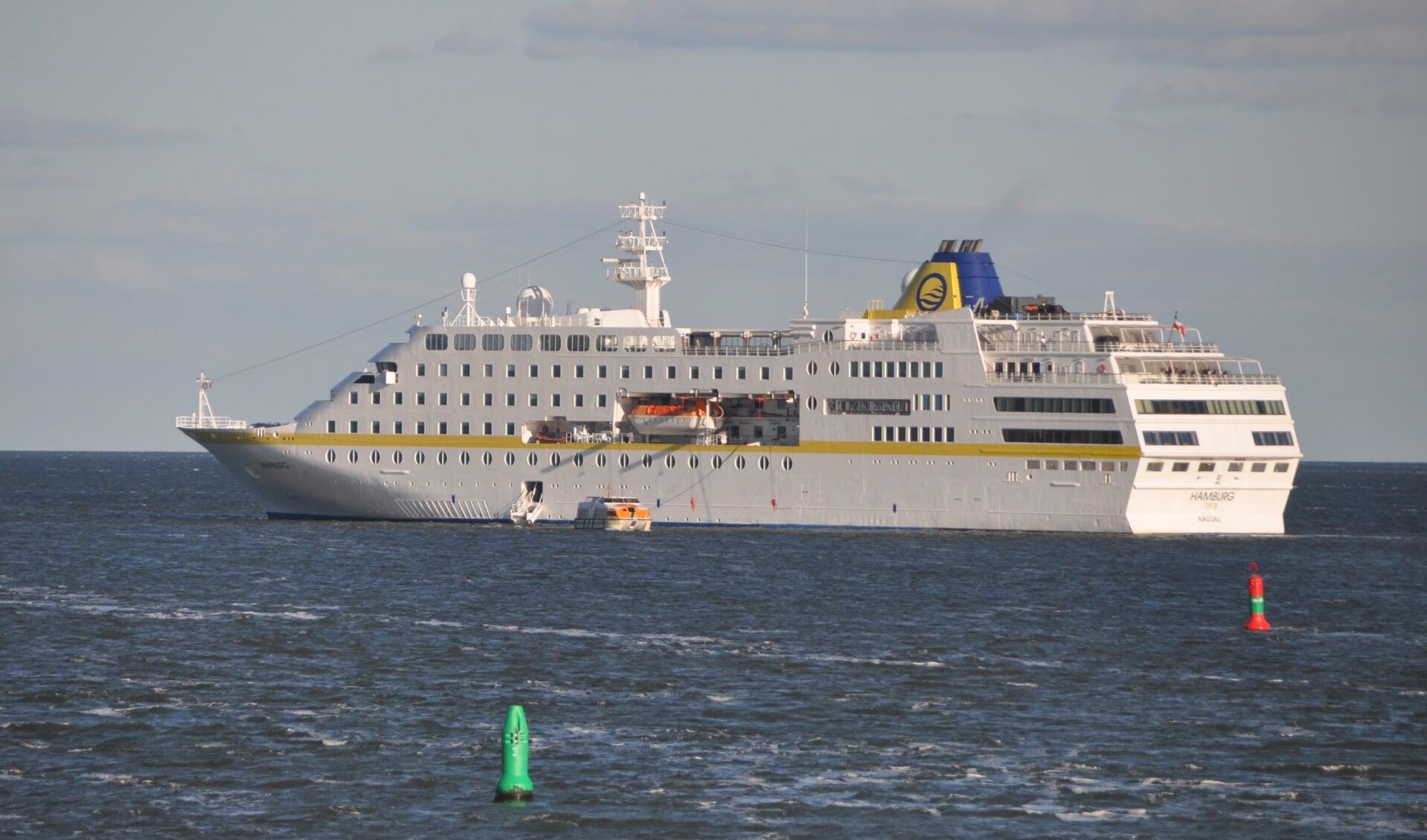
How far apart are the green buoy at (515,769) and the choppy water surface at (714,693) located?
15.2 inches

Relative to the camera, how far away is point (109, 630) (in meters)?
40.1

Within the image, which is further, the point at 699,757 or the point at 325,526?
the point at 325,526

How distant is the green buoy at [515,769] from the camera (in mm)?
23359

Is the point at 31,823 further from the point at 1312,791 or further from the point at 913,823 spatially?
the point at 1312,791

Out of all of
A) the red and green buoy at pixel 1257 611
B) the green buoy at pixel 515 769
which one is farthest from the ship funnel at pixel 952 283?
the green buoy at pixel 515 769

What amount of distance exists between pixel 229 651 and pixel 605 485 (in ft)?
110

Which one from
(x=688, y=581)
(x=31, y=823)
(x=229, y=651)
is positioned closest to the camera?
(x=31, y=823)

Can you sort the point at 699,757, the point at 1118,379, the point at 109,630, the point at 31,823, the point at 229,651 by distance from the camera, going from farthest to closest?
the point at 1118,379
the point at 109,630
the point at 229,651
the point at 699,757
the point at 31,823

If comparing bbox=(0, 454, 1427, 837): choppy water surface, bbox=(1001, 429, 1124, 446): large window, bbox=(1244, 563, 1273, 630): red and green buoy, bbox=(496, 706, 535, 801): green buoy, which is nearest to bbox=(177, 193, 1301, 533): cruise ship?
bbox=(1001, 429, 1124, 446): large window

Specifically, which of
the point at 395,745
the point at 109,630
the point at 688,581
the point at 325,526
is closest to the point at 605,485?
the point at 325,526

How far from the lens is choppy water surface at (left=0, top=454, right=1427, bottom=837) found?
932 inches

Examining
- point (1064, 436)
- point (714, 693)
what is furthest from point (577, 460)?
point (714, 693)

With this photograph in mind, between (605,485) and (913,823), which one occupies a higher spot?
(605,485)

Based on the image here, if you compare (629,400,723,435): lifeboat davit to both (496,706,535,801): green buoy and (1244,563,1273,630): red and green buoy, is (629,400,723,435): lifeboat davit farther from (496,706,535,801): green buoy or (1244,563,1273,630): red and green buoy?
(496,706,535,801): green buoy
